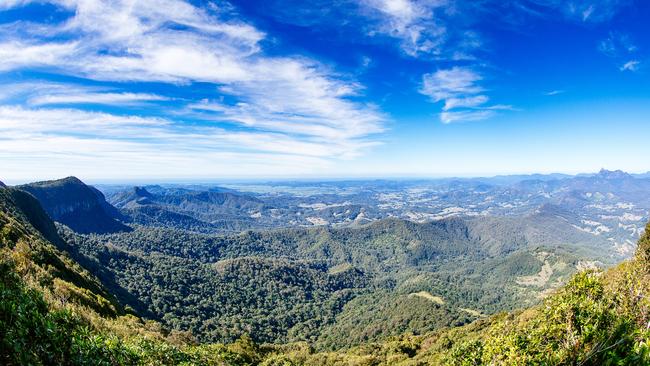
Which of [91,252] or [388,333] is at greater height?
[91,252]

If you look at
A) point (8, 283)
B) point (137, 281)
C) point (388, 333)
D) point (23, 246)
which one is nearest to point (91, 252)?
point (137, 281)

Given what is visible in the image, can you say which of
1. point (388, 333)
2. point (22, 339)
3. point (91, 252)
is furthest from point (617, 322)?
point (91, 252)

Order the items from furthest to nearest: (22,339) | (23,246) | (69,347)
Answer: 1. (23,246)
2. (69,347)
3. (22,339)

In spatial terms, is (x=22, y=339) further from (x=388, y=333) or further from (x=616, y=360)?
(x=388, y=333)

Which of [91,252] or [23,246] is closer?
[23,246]

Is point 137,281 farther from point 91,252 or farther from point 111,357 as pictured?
point 111,357

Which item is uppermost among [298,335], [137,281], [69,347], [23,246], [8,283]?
[8,283]

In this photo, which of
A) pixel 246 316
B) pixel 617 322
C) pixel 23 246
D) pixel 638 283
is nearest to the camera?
pixel 617 322

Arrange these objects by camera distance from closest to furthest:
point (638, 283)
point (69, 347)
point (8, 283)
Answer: point (69, 347) → point (638, 283) → point (8, 283)

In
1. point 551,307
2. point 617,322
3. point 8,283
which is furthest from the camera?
point 8,283
